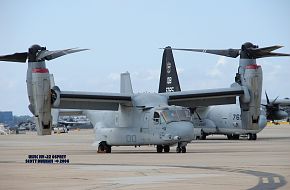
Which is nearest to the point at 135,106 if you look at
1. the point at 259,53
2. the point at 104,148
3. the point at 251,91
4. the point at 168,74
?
the point at 104,148

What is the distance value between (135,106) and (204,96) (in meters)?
3.94

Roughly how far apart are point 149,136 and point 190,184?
1903 centimetres

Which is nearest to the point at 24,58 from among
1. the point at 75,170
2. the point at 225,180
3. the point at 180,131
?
the point at 180,131

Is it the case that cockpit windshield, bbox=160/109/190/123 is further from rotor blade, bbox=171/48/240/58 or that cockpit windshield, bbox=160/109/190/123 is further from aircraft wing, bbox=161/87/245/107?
rotor blade, bbox=171/48/240/58

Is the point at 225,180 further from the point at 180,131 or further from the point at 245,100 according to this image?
the point at 245,100

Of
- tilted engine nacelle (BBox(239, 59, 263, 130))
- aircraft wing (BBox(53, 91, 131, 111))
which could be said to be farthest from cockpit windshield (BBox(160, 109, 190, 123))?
tilted engine nacelle (BBox(239, 59, 263, 130))

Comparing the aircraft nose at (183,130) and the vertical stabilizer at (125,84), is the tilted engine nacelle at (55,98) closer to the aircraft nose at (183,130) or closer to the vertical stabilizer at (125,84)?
the aircraft nose at (183,130)

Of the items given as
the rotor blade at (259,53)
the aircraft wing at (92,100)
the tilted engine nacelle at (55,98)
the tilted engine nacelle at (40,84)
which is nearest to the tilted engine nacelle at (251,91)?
the rotor blade at (259,53)

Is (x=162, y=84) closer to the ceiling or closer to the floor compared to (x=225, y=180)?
closer to the ceiling

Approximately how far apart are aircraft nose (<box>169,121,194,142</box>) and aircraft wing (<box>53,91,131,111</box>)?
3485 millimetres

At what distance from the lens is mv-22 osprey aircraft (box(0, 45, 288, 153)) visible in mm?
34000

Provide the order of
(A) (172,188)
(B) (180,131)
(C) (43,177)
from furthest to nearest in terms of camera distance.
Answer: (B) (180,131) → (C) (43,177) → (A) (172,188)

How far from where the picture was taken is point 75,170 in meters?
21.8

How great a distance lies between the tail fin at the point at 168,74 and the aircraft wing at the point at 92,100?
23.4m
